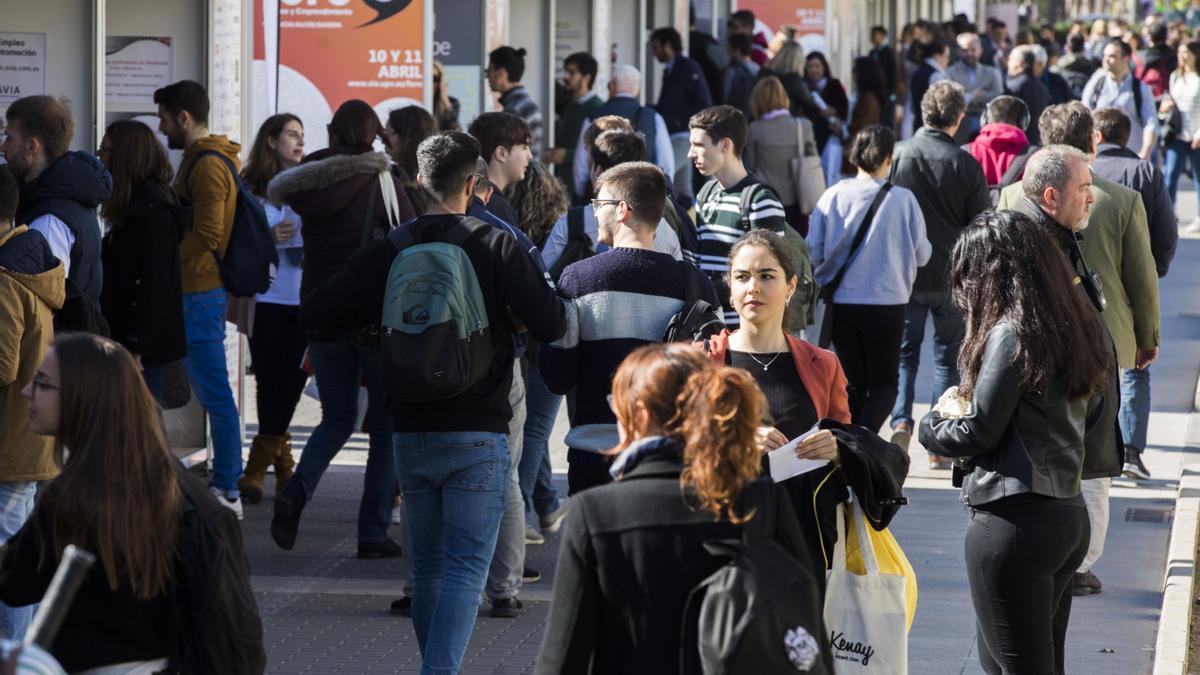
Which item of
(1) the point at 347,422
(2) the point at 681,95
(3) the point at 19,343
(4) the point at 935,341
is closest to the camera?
(3) the point at 19,343

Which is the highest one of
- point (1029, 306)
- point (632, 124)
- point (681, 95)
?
point (681, 95)

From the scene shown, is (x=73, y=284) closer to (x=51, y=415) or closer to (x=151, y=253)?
(x=151, y=253)

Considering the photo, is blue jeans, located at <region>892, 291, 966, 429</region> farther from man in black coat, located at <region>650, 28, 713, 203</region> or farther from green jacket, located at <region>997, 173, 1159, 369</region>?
man in black coat, located at <region>650, 28, 713, 203</region>

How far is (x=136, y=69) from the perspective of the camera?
29.7 feet

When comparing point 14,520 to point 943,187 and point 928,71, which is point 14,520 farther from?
point 928,71

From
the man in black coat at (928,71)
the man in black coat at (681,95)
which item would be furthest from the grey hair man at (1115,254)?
the man in black coat at (928,71)

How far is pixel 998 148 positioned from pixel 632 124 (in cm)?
225

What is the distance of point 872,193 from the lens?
8.70m

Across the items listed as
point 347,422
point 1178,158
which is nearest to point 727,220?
point 347,422

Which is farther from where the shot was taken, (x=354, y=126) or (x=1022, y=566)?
(x=354, y=126)

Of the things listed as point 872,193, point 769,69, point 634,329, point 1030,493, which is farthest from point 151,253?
point 769,69

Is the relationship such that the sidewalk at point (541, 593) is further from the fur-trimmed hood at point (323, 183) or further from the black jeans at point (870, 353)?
the fur-trimmed hood at point (323, 183)

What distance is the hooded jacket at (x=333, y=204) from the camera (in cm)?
729

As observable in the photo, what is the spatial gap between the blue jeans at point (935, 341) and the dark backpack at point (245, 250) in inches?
127
